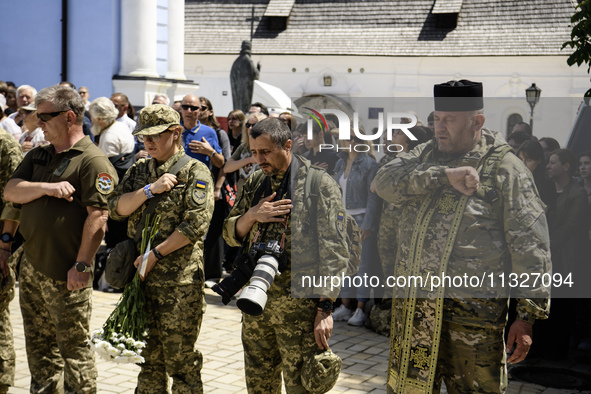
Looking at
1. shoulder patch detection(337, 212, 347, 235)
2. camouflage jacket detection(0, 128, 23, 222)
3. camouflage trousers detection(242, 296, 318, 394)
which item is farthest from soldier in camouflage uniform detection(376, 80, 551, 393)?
camouflage jacket detection(0, 128, 23, 222)

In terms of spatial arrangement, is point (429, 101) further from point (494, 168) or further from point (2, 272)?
point (2, 272)

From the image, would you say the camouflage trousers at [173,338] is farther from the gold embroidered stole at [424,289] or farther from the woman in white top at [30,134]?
the woman in white top at [30,134]

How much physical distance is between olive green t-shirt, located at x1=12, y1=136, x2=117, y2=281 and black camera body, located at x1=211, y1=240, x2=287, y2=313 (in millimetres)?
1121

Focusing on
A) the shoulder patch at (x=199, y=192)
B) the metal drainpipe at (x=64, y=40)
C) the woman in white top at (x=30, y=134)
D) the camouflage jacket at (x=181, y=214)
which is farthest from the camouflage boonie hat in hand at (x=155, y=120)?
the metal drainpipe at (x=64, y=40)

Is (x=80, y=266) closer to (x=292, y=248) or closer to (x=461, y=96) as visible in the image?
(x=292, y=248)

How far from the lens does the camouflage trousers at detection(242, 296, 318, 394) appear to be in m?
4.05

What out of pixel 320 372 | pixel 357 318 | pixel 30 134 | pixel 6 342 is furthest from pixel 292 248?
pixel 30 134

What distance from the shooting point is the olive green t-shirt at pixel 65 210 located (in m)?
4.60

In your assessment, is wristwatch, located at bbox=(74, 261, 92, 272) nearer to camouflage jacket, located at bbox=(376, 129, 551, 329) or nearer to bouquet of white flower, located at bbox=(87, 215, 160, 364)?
bouquet of white flower, located at bbox=(87, 215, 160, 364)

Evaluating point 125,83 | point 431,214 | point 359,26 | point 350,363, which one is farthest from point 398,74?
point 431,214

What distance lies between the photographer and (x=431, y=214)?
3.98 m

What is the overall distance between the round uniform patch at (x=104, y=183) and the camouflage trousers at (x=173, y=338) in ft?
2.15

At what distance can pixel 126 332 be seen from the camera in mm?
4207

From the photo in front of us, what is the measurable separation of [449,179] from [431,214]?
0.21 metres
